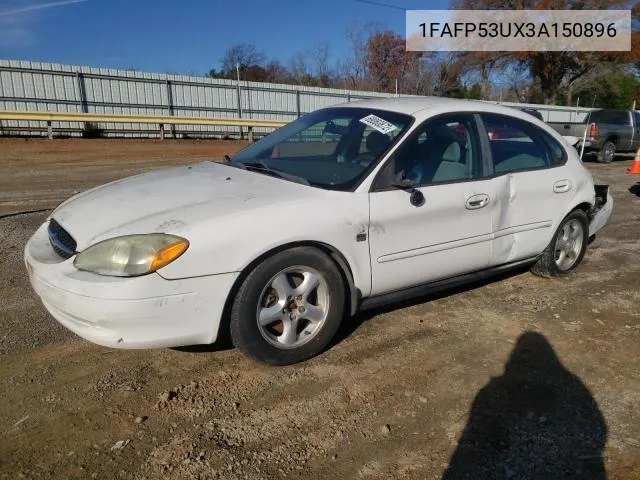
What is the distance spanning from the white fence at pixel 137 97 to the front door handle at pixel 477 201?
11.4 meters

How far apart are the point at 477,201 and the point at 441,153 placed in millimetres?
434

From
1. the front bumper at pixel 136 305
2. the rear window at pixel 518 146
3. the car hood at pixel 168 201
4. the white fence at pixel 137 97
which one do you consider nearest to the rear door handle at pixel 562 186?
the rear window at pixel 518 146

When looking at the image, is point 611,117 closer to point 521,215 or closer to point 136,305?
point 521,215

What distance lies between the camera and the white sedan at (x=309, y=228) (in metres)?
2.61

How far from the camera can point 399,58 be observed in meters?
41.8

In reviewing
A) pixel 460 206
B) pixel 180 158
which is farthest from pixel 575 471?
pixel 180 158

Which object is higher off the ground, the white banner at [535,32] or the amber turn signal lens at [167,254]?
the white banner at [535,32]

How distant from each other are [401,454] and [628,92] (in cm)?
5223

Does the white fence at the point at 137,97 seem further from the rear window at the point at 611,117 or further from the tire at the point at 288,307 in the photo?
the tire at the point at 288,307

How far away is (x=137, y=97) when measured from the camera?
20.1 meters

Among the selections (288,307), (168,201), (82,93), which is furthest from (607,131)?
(82,93)

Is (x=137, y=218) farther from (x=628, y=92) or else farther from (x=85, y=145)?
(x=628, y=92)

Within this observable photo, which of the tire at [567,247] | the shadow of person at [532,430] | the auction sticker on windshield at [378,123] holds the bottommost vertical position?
the shadow of person at [532,430]

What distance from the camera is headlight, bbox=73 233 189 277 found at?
2553 mm
